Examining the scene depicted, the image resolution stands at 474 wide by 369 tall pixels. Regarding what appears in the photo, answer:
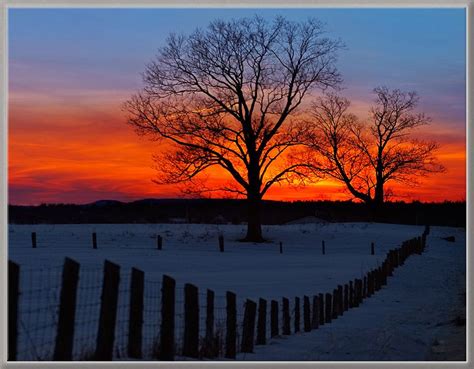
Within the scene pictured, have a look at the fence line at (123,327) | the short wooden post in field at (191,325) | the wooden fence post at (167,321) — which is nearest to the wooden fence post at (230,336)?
the fence line at (123,327)

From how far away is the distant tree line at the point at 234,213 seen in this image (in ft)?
191

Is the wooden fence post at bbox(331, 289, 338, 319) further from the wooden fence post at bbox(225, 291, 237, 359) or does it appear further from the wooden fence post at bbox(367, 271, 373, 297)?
the wooden fence post at bbox(225, 291, 237, 359)

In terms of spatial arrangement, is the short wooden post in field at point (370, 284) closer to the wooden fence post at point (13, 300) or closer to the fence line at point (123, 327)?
the fence line at point (123, 327)

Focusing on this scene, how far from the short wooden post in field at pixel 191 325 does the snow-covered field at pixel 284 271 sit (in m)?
0.51

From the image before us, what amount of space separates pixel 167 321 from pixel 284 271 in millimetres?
19244

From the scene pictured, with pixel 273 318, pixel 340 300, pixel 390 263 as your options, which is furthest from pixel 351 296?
pixel 390 263

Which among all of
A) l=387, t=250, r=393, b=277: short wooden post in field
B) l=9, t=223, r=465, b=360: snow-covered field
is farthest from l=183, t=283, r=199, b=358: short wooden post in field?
l=387, t=250, r=393, b=277: short wooden post in field

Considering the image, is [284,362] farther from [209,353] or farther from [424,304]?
[424,304]

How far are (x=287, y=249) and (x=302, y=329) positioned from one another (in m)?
27.9

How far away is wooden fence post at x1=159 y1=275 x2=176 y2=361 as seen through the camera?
30.9 feet

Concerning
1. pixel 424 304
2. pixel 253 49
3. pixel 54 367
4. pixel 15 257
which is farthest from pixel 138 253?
pixel 54 367

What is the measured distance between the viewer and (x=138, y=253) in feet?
115

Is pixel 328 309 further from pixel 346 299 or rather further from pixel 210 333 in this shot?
pixel 210 333

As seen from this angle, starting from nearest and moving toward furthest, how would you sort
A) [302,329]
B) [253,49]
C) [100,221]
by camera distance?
1. [302,329]
2. [253,49]
3. [100,221]
